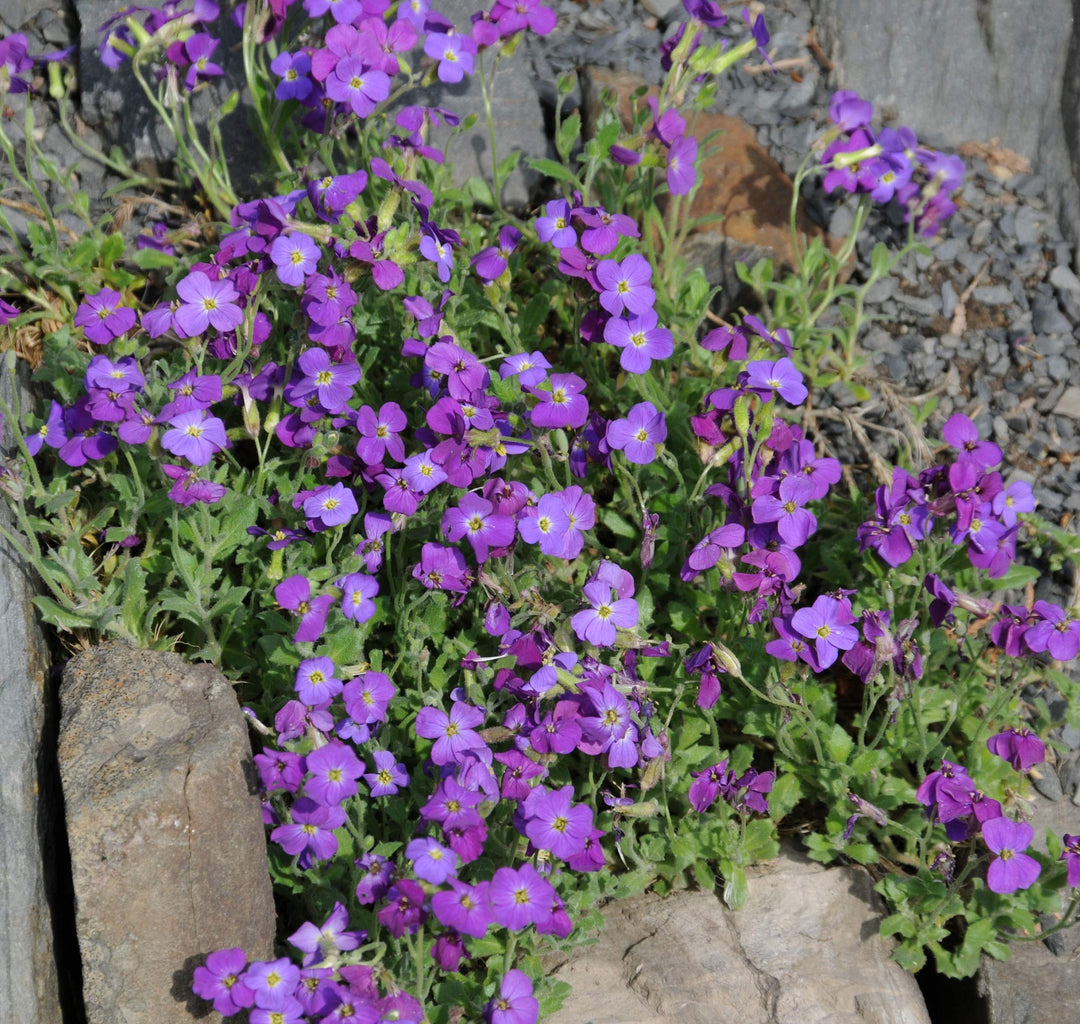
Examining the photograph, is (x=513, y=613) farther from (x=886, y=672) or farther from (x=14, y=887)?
(x=14, y=887)

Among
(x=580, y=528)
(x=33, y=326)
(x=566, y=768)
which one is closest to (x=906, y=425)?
(x=580, y=528)

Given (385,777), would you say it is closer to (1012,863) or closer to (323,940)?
(323,940)

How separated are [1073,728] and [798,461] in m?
1.31

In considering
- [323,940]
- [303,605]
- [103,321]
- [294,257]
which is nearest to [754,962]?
[323,940]

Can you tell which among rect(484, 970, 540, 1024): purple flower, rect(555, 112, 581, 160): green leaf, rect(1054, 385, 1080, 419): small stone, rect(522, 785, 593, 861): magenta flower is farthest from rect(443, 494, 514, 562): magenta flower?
rect(1054, 385, 1080, 419): small stone

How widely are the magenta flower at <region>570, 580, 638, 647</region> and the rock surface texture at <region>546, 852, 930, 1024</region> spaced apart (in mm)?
876

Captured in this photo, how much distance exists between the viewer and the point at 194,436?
3088mm

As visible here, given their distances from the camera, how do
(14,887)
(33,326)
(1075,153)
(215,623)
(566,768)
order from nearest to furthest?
(14,887) < (566,768) < (215,623) < (33,326) < (1075,153)

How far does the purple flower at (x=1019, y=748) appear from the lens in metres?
3.06

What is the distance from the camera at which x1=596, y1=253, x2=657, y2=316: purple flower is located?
3.44 metres

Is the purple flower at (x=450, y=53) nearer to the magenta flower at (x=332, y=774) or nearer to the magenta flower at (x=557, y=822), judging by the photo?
the magenta flower at (x=332, y=774)

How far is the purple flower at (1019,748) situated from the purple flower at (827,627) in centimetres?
49

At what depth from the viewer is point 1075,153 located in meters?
4.76

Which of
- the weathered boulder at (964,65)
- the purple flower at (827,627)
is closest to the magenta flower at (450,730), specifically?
the purple flower at (827,627)
